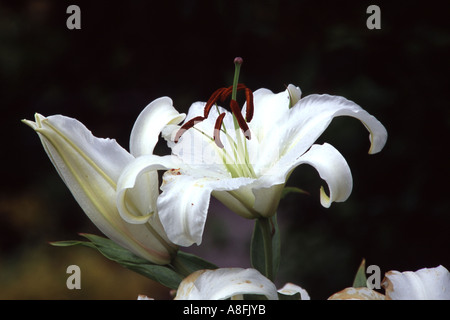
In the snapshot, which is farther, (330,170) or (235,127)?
(235,127)

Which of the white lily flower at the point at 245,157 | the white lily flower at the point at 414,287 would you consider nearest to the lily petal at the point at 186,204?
the white lily flower at the point at 245,157

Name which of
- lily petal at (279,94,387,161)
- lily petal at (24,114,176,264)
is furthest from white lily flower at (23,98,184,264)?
lily petal at (279,94,387,161)

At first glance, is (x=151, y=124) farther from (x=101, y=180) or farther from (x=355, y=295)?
(x=355, y=295)

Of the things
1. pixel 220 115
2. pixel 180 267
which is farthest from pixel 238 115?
pixel 180 267

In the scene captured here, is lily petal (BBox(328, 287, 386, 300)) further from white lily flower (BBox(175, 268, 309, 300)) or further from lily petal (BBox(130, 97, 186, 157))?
lily petal (BBox(130, 97, 186, 157))

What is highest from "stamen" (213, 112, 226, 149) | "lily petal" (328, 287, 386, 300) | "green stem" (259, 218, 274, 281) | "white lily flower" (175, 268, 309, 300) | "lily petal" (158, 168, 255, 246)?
"stamen" (213, 112, 226, 149)

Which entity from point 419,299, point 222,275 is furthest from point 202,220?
point 419,299

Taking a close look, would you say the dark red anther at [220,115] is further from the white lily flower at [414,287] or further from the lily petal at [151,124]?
the white lily flower at [414,287]
